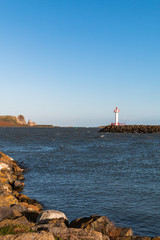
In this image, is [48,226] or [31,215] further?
[31,215]

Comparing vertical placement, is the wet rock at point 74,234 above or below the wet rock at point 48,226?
above

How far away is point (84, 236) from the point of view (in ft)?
26.8

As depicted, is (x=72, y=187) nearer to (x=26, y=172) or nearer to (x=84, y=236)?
(x=26, y=172)

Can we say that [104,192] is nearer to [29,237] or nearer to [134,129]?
[29,237]

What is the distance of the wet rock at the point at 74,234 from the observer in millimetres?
8109

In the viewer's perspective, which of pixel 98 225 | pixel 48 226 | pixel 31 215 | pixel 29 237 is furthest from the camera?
pixel 31 215

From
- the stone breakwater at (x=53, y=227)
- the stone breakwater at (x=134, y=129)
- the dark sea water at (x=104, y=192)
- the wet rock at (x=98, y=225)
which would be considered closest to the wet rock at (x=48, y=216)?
the stone breakwater at (x=53, y=227)

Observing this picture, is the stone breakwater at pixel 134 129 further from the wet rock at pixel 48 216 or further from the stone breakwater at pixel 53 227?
the wet rock at pixel 48 216

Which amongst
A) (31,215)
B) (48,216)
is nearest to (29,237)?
(48,216)

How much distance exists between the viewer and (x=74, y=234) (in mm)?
8336

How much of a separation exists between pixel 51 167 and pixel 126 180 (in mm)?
9997

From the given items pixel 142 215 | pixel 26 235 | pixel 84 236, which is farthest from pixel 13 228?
pixel 142 215

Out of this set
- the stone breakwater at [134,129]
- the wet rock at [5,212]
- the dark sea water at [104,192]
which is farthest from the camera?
the stone breakwater at [134,129]

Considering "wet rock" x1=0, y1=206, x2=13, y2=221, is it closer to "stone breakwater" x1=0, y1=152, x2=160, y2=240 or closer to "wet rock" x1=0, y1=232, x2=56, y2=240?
"stone breakwater" x1=0, y1=152, x2=160, y2=240
